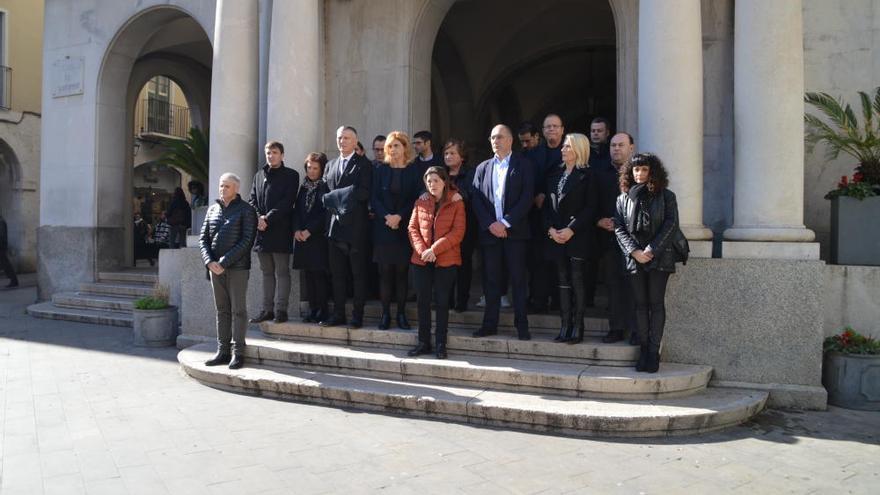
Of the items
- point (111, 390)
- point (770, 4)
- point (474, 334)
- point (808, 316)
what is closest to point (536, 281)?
point (474, 334)

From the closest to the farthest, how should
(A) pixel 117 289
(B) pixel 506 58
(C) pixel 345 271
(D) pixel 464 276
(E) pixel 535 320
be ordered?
(E) pixel 535 320 < (C) pixel 345 271 < (D) pixel 464 276 < (A) pixel 117 289 < (B) pixel 506 58

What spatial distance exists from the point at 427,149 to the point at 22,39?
65.2ft

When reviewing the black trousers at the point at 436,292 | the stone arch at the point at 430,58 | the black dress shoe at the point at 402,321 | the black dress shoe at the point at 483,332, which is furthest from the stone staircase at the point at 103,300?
the black dress shoe at the point at 483,332

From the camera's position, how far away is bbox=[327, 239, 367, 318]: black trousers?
6418 millimetres

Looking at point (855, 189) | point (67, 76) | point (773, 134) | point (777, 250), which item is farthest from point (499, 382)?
point (67, 76)

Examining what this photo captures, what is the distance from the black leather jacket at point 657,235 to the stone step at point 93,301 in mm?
8273

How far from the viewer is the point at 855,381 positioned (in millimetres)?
5508

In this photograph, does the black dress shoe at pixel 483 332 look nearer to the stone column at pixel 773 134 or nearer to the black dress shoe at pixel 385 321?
the black dress shoe at pixel 385 321

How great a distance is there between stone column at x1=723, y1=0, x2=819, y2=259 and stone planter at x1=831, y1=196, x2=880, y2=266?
0.51m

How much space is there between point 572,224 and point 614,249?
1.60 ft

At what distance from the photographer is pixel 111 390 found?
19.4 ft

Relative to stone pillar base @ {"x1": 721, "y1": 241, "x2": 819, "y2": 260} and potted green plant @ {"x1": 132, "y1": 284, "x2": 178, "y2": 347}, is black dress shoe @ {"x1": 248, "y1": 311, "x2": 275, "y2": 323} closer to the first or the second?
→ potted green plant @ {"x1": 132, "y1": 284, "x2": 178, "y2": 347}

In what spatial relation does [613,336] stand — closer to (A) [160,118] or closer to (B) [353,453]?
(B) [353,453]

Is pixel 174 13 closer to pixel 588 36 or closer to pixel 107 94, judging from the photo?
pixel 107 94
